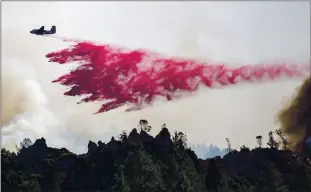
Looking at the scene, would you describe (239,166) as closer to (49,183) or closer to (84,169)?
(84,169)

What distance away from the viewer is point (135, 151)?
7362cm

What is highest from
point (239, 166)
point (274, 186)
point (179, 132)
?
point (179, 132)

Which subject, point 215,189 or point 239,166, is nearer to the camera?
point 215,189

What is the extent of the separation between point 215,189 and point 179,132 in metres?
12.9

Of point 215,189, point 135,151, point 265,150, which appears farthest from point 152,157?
point 265,150

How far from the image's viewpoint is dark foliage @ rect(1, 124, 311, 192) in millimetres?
71375

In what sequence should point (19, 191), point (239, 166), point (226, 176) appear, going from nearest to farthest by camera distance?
1. point (19, 191)
2. point (226, 176)
3. point (239, 166)

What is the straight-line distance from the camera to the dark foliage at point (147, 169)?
7138cm

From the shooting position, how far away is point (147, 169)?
70.2 metres

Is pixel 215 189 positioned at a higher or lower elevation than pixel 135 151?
lower

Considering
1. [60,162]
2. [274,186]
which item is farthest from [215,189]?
[60,162]

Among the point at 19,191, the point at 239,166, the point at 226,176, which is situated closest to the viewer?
the point at 19,191

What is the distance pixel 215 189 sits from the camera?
74312 millimetres

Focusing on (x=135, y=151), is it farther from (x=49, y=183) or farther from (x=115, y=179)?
(x=49, y=183)
